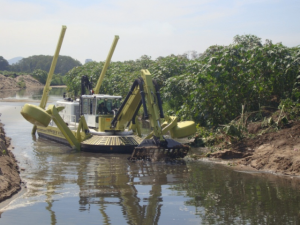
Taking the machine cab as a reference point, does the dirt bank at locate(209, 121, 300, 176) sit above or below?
below

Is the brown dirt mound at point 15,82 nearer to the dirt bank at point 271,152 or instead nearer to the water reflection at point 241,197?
the dirt bank at point 271,152

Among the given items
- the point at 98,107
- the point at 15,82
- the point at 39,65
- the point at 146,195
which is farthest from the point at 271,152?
the point at 39,65

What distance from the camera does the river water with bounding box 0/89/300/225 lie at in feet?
31.8

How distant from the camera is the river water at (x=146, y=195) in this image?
9.68m

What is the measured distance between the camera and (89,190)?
40.2ft

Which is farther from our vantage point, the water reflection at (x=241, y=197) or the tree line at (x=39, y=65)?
the tree line at (x=39, y=65)

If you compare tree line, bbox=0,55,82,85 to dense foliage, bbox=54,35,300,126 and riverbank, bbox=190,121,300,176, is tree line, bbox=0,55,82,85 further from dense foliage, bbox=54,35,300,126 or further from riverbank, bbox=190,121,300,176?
riverbank, bbox=190,121,300,176

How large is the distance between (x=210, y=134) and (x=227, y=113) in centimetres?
207

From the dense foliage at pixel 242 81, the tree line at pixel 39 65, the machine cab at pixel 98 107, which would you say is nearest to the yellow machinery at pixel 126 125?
the machine cab at pixel 98 107

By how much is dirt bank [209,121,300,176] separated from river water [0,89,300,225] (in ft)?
2.50

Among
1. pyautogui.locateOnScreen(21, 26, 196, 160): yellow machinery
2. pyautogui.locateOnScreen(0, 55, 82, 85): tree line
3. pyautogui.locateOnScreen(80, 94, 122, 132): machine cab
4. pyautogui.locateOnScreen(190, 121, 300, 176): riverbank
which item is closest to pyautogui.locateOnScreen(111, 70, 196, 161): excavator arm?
pyautogui.locateOnScreen(21, 26, 196, 160): yellow machinery

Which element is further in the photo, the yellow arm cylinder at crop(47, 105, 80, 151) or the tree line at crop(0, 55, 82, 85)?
the tree line at crop(0, 55, 82, 85)

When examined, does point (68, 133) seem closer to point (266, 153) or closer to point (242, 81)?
point (242, 81)

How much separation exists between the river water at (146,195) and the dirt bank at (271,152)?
0.76 m
